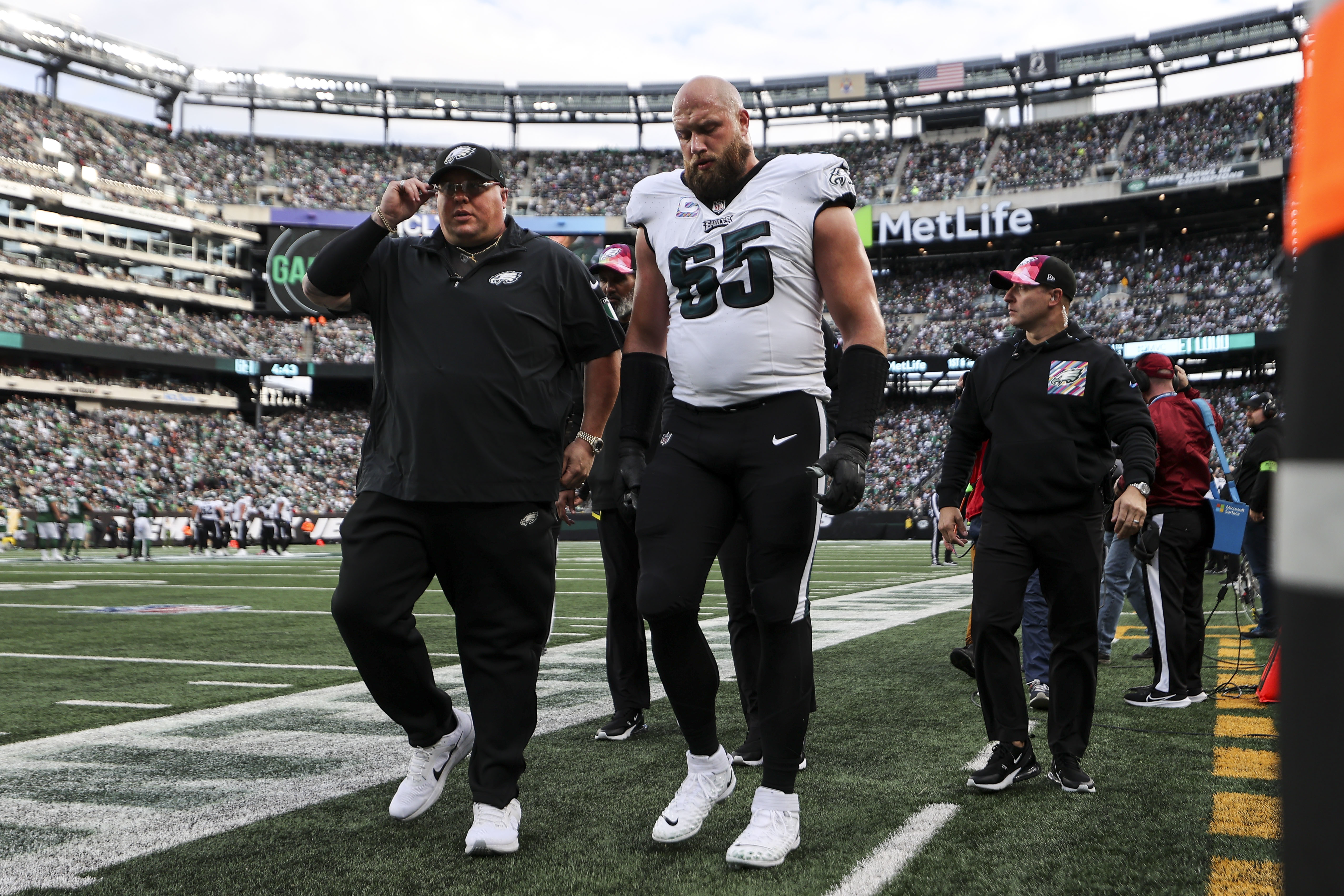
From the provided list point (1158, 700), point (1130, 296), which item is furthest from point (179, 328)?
point (1158, 700)

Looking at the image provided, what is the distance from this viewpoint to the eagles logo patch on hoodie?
3943mm

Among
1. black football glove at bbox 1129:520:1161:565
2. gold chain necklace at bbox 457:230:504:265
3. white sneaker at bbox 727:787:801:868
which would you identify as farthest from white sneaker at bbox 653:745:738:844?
black football glove at bbox 1129:520:1161:565

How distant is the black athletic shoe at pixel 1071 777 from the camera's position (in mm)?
3615

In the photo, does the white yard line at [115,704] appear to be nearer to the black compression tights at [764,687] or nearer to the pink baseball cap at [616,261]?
the pink baseball cap at [616,261]

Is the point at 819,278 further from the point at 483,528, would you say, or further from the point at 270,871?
the point at 270,871

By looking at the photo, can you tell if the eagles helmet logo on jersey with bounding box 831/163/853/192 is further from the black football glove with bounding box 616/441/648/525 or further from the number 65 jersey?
the black football glove with bounding box 616/441/648/525

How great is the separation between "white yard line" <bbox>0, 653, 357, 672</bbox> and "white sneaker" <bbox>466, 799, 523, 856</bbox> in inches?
147

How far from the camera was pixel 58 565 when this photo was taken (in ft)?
66.6

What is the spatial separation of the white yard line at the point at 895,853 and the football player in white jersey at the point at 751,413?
0.23m

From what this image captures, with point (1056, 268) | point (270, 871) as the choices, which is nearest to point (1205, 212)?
point (1056, 268)

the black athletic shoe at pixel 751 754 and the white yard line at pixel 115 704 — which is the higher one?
the black athletic shoe at pixel 751 754

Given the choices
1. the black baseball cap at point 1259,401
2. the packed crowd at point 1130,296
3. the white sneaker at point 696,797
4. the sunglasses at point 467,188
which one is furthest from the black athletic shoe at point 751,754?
the packed crowd at point 1130,296

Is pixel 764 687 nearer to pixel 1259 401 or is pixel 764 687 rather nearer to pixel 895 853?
pixel 895 853

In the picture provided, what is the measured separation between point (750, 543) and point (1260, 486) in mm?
5796
